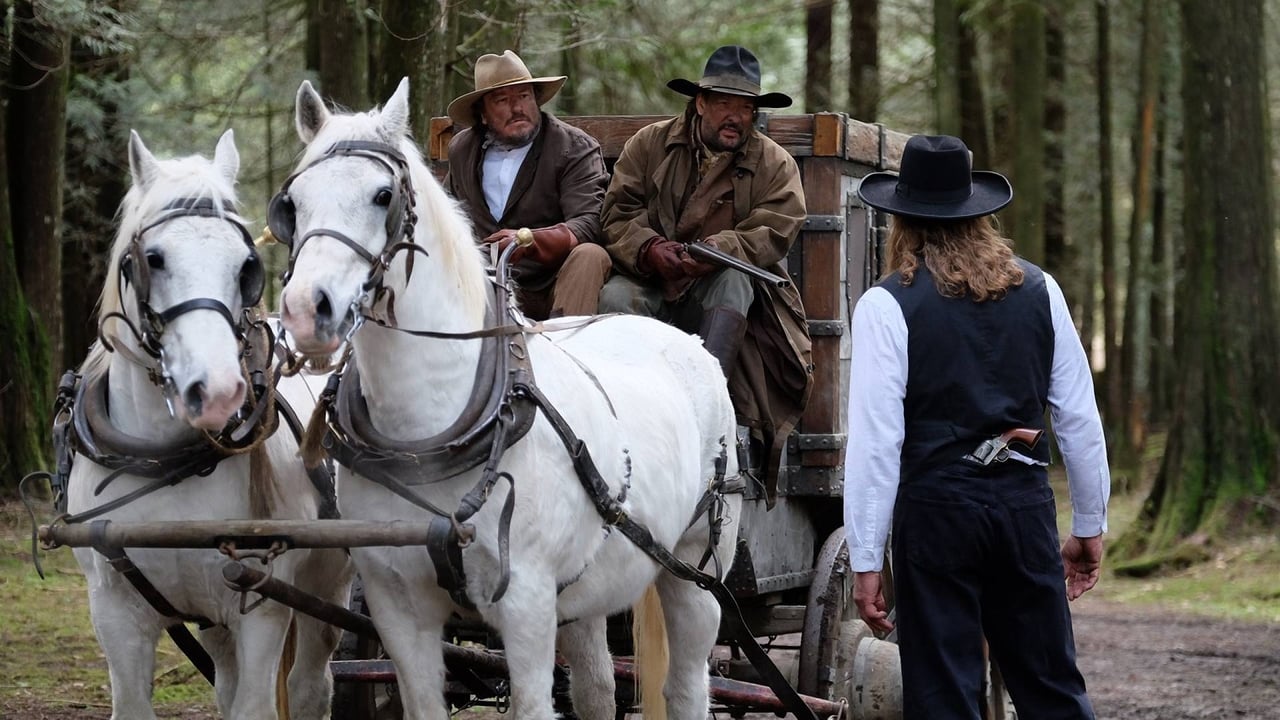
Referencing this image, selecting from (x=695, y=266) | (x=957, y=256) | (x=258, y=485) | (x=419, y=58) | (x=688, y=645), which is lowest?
(x=688, y=645)

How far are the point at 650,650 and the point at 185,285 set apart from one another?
2460 millimetres

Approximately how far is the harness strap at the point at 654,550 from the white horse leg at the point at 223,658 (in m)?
1.32

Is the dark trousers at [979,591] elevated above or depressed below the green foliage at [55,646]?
above

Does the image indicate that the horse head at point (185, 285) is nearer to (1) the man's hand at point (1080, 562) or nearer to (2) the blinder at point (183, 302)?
(2) the blinder at point (183, 302)

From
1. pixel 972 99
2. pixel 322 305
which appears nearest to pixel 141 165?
pixel 322 305

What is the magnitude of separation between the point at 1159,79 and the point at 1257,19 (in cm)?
845

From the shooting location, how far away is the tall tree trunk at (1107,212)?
2000 cm

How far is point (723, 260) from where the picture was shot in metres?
5.78

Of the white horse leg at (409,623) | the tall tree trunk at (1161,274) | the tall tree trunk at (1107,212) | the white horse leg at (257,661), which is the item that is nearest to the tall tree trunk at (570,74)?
the white horse leg at (257,661)

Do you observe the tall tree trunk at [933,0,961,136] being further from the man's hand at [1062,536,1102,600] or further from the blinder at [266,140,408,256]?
the blinder at [266,140,408,256]

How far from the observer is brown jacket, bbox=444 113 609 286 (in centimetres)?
625

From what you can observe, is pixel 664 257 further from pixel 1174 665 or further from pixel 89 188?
pixel 89 188

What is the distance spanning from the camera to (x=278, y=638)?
15.3 feet

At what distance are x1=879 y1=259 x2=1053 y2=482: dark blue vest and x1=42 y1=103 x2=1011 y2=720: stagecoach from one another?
1655 mm
